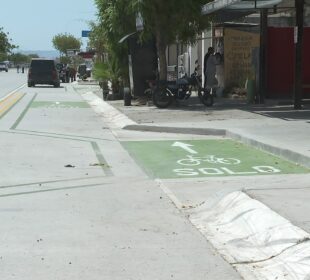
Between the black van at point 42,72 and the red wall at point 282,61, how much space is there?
83.8 ft

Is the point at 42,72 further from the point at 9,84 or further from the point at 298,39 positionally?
the point at 298,39

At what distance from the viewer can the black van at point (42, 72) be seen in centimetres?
4553

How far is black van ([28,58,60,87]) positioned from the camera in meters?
45.5

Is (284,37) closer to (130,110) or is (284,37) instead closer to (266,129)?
(130,110)

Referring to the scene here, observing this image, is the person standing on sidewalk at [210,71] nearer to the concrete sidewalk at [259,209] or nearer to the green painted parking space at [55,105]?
the green painted parking space at [55,105]

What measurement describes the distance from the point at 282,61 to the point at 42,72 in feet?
86.5

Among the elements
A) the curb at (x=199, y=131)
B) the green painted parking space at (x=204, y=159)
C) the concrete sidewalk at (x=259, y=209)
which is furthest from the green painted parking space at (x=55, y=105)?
the green painted parking space at (x=204, y=159)

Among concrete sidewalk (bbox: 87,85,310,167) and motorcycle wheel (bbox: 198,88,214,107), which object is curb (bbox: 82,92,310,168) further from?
motorcycle wheel (bbox: 198,88,214,107)

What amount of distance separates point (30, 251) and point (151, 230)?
4.42 ft

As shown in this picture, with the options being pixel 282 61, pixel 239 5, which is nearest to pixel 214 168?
pixel 239 5

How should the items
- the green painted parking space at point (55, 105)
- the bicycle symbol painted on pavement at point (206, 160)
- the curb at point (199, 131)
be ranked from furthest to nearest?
the green painted parking space at point (55, 105) → the bicycle symbol painted on pavement at point (206, 160) → the curb at point (199, 131)

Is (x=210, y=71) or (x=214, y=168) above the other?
(x=210, y=71)

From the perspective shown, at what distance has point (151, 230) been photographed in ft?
21.4

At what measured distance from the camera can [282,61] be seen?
23047 millimetres
